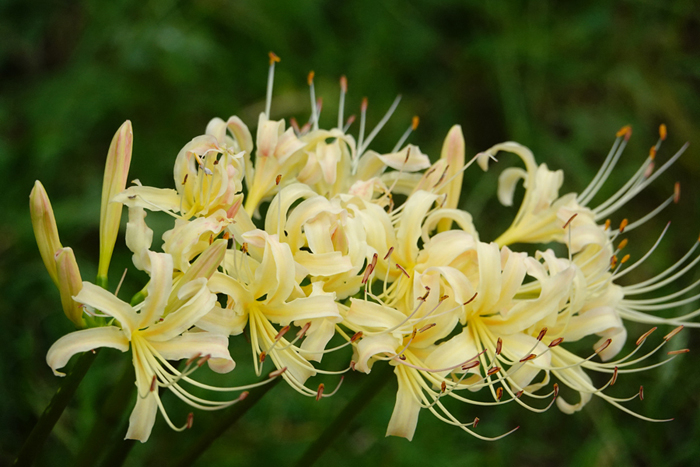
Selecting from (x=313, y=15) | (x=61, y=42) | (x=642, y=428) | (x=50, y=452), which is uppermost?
(x=313, y=15)

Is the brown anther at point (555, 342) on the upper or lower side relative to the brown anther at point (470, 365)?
upper

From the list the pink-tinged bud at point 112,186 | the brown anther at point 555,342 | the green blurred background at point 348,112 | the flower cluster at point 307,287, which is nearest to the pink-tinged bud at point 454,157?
the flower cluster at point 307,287

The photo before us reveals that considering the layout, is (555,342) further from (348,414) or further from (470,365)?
(348,414)

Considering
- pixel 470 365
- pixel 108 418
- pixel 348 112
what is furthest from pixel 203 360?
pixel 348 112

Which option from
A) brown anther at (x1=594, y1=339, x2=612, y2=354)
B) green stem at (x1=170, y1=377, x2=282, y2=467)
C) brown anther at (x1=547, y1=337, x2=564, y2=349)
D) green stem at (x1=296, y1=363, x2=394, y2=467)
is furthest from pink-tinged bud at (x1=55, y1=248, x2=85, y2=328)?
brown anther at (x1=594, y1=339, x2=612, y2=354)

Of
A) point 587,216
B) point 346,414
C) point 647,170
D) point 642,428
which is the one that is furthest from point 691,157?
point 346,414

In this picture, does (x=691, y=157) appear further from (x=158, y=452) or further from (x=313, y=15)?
(x=158, y=452)

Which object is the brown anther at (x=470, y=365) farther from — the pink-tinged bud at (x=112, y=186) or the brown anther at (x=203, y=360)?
the pink-tinged bud at (x=112, y=186)
